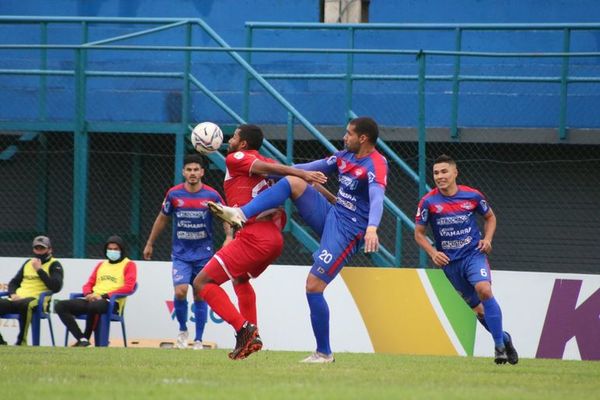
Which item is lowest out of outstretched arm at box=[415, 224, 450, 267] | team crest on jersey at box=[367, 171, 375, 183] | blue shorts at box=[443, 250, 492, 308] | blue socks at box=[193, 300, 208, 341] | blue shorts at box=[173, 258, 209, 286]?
blue socks at box=[193, 300, 208, 341]

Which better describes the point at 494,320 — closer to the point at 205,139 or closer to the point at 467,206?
the point at 467,206

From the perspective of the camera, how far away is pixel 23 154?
59.8 feet

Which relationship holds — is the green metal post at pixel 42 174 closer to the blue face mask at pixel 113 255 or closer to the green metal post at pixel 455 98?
the blue face mask at pixel 113 255

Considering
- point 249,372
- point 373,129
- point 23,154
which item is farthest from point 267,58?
point 249,372

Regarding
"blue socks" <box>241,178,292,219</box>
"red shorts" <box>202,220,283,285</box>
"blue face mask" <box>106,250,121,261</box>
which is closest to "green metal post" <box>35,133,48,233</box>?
"blue face mask" <box>106,250,121,261</box>

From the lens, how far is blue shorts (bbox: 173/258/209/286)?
1488cm

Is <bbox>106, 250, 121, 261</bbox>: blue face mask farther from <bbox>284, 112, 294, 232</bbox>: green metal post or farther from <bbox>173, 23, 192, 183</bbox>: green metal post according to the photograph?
<bbox>284, 112, 294, 232</bbox>: green metal post

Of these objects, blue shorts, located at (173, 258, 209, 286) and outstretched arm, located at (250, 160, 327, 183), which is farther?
blue shorts, located at (173, 258, 209, 286)

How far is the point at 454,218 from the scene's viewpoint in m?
11.9

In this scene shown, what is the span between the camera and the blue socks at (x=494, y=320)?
11.3 meters

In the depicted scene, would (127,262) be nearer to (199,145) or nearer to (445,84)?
(199,145)

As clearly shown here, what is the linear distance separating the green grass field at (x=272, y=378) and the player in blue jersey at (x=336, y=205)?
60 centimetres

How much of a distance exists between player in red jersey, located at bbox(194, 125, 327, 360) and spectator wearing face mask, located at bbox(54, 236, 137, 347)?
465 centimetres

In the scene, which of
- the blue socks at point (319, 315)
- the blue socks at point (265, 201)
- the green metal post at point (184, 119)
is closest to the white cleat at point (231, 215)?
the blue socks at point (265, 201)
